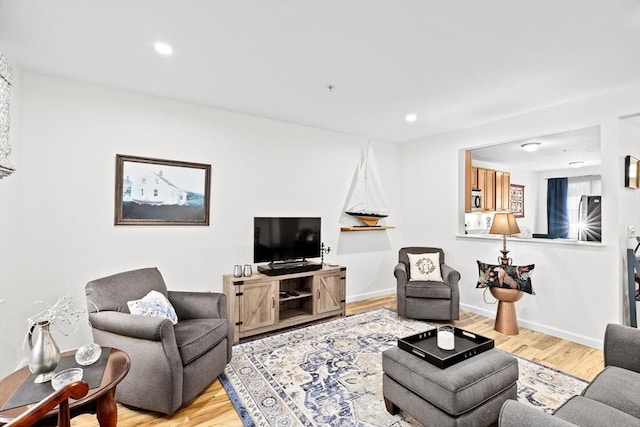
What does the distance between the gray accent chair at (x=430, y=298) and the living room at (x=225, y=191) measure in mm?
698

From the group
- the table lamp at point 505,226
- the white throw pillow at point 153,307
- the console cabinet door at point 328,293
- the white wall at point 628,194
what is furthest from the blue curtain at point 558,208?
the white throw pillow at point 153,307

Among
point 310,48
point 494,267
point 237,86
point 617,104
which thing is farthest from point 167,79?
point 617,104

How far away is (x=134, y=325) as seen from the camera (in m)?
2.05

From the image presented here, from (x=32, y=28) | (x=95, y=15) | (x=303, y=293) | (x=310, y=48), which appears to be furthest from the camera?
(x=303, y=293)

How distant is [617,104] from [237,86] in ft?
12.1

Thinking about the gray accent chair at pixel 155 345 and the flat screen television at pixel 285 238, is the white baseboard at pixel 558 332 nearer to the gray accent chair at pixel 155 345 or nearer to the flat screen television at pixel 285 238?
the flat screen television at pixel 285 238

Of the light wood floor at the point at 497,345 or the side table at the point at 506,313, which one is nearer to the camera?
the light wood floor at the point at 497,345

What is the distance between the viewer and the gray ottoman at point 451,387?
→ 1.70m

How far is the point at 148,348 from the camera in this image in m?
2.02

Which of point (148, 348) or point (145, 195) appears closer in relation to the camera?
point (148, 348)

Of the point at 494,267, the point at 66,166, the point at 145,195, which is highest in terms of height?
the point at 66,166

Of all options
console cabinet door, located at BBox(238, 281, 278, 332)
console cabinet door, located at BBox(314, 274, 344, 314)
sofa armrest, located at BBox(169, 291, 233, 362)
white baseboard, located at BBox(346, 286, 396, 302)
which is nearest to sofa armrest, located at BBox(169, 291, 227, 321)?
sofa armrest, located at BBox(169, 291, 233, 362)

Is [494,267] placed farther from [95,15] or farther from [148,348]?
[95,15]

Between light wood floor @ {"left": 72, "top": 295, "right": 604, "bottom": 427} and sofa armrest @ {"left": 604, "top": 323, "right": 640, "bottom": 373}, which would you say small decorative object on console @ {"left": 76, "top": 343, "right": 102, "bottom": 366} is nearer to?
light wood floor @ {"left": 72, "top": 295, "right": 604, "bottom": 427}
